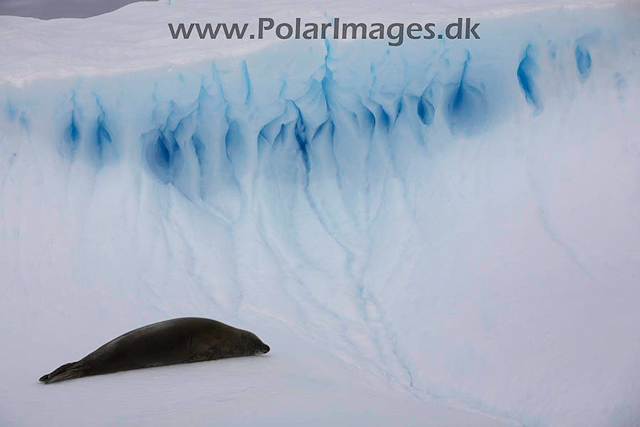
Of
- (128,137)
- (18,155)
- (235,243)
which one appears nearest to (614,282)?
(235,243)

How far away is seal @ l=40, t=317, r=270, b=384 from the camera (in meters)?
2.52

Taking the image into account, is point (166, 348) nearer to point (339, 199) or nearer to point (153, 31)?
point (339, 199)

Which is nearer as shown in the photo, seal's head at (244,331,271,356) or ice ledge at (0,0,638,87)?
seal's head at (244,331,271,356)

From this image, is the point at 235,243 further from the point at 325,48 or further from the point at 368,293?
the point at 325,48

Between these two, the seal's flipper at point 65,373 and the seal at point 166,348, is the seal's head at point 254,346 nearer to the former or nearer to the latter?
the seal at point 166,348

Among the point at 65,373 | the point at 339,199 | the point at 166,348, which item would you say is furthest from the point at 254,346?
the point at 339,199

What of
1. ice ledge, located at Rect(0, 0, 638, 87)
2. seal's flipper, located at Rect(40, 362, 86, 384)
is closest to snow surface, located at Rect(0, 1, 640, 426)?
ice ledge, located at Rect(0, 0, 638, 87)

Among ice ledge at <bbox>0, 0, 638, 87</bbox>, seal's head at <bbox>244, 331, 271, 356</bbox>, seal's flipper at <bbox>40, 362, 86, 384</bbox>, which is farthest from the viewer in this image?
ice ledge at <bbox>0, 0, 638, 87</bbox>

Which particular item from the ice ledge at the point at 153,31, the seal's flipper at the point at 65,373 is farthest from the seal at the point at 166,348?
the ice ledge at the point at 153,31

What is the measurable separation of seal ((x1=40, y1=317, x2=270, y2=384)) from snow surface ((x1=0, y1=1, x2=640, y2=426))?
79 mm

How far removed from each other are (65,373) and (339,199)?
1910 millimetres

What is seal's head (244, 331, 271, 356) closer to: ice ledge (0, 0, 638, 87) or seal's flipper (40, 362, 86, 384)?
seal's flipper (40, 362, 86, 384)

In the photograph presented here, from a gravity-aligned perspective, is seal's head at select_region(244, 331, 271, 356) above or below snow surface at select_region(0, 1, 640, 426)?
below

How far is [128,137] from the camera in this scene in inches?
160
